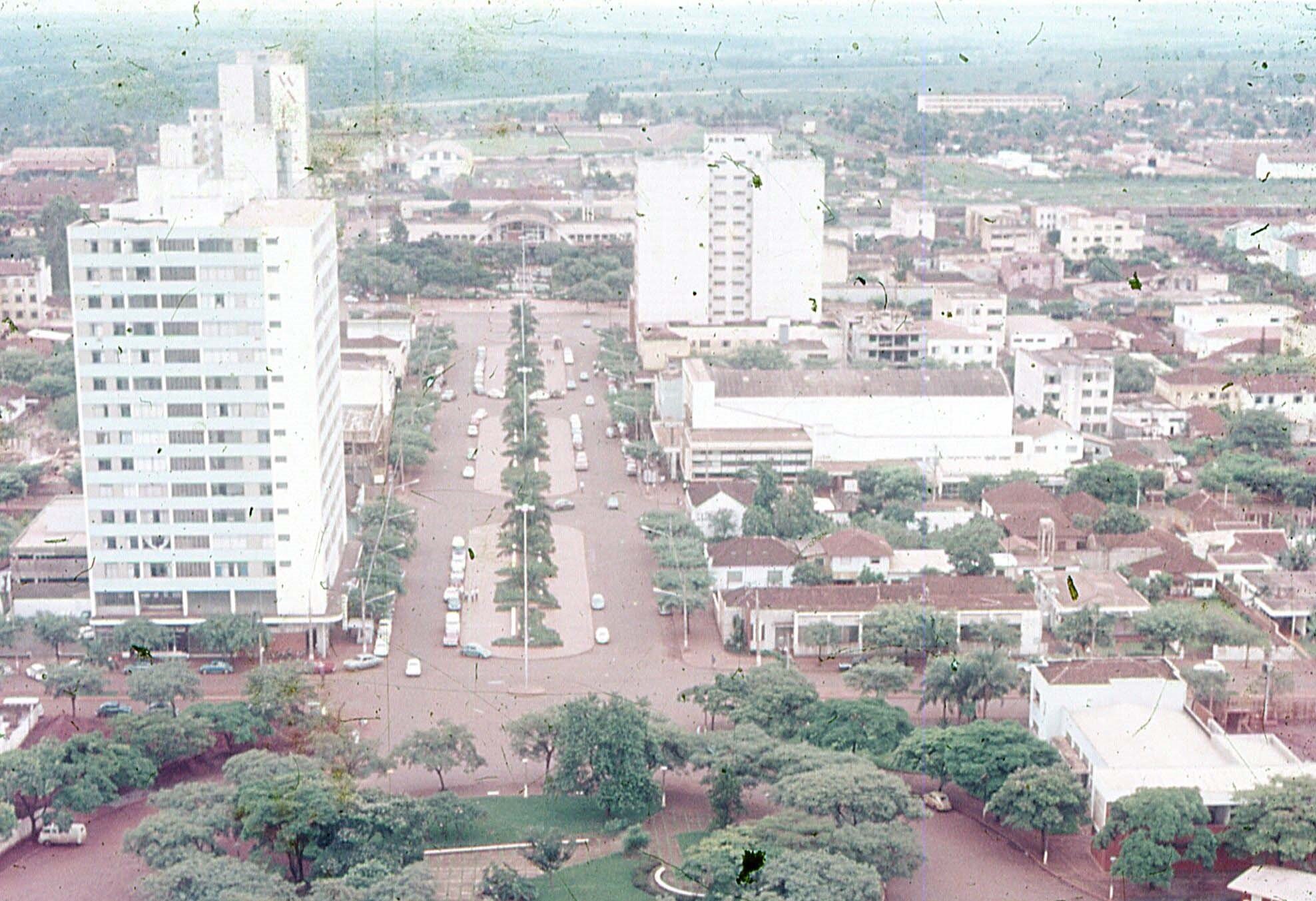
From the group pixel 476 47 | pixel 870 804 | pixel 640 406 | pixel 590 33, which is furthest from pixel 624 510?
pixel 590 33

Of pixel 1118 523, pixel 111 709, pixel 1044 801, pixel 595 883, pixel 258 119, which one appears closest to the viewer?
pixel 595 883

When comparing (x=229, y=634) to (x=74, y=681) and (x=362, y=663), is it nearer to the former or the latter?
(x=362, y=663)

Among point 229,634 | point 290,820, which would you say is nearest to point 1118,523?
point 229,634

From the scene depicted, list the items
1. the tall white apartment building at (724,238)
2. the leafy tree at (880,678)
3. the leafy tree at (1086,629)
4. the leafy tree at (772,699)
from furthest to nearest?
the tall white apartment building at (724,238)
the leafy tree at (1086,629)
the leafy tree at (880,678)
the leafy tree at (772,699)

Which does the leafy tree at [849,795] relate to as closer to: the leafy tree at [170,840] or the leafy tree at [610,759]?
the leafy tree at [610,759]

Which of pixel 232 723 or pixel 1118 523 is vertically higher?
pixel 1118 523

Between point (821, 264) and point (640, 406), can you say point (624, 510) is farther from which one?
point (821, 264)

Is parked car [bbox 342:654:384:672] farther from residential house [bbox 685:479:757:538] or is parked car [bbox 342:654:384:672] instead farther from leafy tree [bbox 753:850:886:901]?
leafy tree [bbox 753:850:886:901]

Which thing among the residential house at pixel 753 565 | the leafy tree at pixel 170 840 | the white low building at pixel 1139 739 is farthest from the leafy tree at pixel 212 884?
the residential house at pixel 753 565
